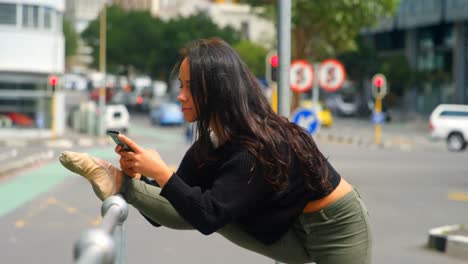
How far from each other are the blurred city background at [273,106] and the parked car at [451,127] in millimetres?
50

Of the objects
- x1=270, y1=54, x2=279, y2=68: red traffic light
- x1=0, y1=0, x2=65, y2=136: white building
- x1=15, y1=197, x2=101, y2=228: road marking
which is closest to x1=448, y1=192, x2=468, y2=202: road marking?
x1=270, y1=54, x2=279, y2=68: red traffic light

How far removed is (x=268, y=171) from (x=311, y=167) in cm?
17

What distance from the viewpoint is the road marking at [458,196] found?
16755 mm

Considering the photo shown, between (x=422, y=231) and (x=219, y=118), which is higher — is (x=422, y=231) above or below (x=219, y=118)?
below

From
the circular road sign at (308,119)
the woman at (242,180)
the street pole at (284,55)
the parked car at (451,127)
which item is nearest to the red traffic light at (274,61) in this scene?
the circular road sign at (308,119)

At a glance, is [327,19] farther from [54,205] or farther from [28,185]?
[54,205]

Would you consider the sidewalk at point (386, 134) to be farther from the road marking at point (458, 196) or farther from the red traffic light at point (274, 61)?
the red traffic light at point (274, 61)

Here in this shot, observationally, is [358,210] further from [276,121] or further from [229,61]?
[229,61]

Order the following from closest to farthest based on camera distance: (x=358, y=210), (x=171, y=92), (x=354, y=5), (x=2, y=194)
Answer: (x=358, y=210) → (x=2, y=194) → (x=354, y=5) → (x=171, y=92)

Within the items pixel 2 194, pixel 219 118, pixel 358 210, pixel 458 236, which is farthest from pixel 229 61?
pixel 2 194

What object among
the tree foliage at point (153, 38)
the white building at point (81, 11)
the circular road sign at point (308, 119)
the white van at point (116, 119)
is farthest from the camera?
the white building at point (81, 11)

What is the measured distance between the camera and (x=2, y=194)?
17188mm

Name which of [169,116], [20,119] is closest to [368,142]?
[20,119]

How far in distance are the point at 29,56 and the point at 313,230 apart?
39.2 meters
